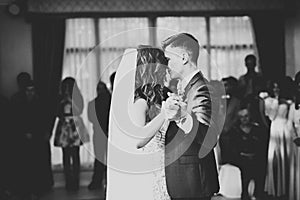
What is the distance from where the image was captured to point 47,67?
490cm

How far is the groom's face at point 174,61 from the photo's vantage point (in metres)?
3.10

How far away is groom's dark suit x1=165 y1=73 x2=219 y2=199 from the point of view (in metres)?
3.12

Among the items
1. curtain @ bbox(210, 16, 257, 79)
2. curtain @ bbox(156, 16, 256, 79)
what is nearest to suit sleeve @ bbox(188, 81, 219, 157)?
curtain @ bbox(156, 16, 256, 79)

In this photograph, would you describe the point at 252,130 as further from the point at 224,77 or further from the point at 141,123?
the point at 141,123

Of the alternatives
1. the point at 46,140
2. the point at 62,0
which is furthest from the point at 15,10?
the point at 46,140

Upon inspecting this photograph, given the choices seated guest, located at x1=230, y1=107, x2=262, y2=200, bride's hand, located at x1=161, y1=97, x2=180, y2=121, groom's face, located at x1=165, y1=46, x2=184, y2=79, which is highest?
groom's face, located at x1=165, y1=46, x2=184, y2=79

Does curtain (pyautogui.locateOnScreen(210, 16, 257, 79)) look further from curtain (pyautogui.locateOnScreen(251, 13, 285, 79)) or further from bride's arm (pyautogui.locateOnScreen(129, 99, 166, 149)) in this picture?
bride's arm (pyautogui.locateOnScreen(129, 99, 166, 149))

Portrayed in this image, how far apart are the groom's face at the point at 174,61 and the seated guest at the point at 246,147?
46.4 inches

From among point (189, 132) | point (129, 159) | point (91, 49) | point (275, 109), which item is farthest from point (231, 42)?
point (129, 159)

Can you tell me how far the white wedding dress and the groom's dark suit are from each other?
7cm

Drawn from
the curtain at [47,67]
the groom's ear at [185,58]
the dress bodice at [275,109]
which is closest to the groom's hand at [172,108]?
the groom's ear at [185,58]

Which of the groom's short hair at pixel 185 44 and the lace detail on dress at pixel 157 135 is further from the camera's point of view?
the groom's short hair at pixel 185 44

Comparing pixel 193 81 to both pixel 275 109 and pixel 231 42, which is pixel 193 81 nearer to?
pixel 275 109

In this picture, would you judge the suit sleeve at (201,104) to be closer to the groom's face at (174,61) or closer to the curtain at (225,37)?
the groom's face at (174,61)
